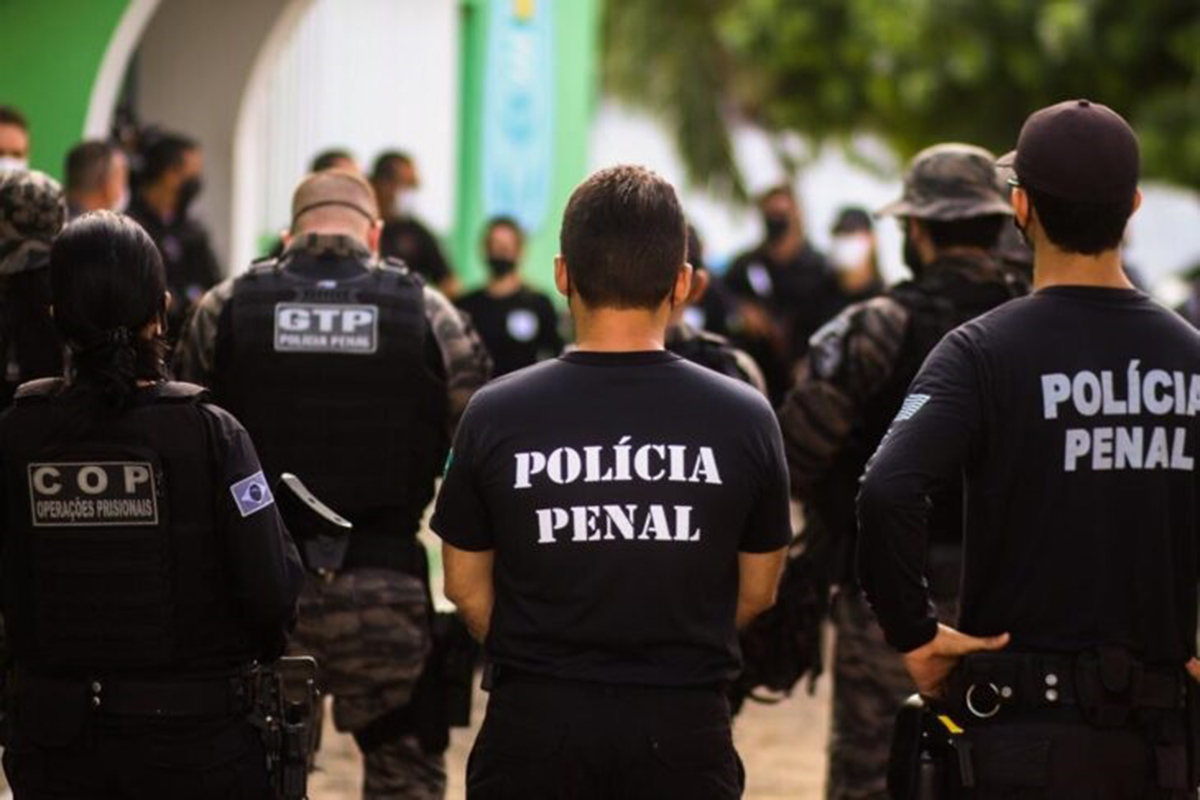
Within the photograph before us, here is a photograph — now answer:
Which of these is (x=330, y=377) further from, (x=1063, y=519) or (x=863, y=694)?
(x=1063, y=519)

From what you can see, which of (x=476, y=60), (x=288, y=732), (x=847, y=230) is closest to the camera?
(x=288, y=732)

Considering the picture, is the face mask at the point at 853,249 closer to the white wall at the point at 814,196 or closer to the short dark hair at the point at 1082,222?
the short dark hair at the point at 1082,222

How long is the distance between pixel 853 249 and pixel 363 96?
359 cm

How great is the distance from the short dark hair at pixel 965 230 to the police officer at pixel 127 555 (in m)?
2.51

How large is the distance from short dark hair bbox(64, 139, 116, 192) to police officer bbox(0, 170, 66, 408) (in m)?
1.82

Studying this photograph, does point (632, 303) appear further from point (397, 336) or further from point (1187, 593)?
point (397, 336)

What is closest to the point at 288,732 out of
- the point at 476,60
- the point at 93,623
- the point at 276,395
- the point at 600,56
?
the point at 93,623

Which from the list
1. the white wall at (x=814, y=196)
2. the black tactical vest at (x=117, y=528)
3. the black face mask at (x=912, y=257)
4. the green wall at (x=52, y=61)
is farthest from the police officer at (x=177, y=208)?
the white wall at (x=814, y=196)

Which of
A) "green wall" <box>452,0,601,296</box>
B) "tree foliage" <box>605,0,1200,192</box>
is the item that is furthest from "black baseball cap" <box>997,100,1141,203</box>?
"tree foliage" <box>605,0,1200,192</box>

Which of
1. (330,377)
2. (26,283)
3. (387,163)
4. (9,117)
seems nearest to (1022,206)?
(330,377)

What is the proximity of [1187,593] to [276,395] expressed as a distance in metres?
2.69

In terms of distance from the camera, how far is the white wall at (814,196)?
3531 cm

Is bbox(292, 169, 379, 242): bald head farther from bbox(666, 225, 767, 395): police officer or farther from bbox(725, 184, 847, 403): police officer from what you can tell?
bbox(725, 184, 847, 403): police officer

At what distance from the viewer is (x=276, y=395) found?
6.61m
